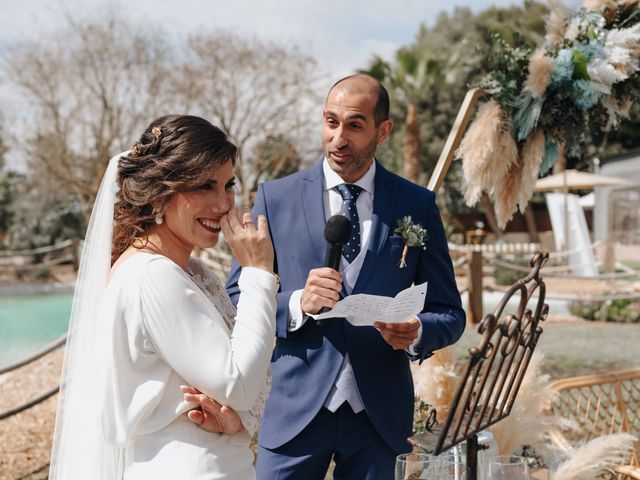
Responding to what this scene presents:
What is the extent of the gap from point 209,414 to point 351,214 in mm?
1073

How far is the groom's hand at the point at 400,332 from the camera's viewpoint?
2379mm

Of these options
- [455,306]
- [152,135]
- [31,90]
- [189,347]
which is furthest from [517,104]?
[31,90]

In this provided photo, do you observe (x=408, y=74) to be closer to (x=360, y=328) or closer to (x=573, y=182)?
(x=573, y=182)

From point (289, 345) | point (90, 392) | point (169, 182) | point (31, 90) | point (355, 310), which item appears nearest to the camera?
point (169, 182)

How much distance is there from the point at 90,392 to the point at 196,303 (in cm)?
48

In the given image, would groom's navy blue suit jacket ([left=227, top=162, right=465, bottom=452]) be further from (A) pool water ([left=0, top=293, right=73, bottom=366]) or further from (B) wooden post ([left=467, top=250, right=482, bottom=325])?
(A) pool water ([left=0, top=293, right=73, bottom=366])

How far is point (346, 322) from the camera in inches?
100

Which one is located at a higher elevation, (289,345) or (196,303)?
(196,303)

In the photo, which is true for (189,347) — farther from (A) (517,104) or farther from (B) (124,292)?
(A) (517,104)

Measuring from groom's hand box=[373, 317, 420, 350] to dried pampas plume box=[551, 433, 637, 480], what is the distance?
728 mm

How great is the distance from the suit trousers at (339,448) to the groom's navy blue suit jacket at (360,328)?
1.6 inches

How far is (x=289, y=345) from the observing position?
2.57 meters

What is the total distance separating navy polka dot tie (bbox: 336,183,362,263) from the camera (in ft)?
8.52

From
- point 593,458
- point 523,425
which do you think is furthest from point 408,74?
point 593,458
